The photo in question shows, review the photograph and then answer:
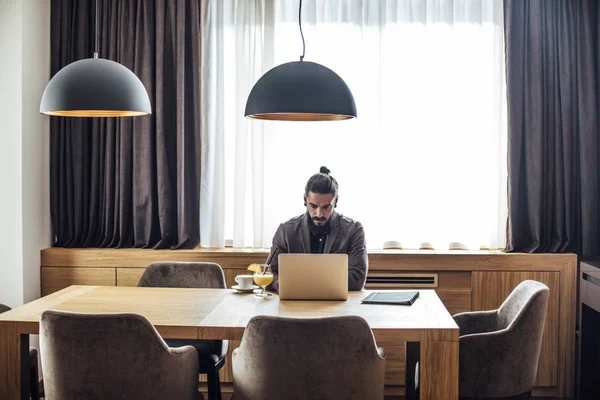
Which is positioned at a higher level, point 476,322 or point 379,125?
point 379,125

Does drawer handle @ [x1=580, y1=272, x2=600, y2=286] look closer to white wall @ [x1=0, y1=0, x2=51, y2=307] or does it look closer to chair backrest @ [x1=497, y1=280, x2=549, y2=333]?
chair backrest @ [x1=497, y1=280, x2=549, y2=333]

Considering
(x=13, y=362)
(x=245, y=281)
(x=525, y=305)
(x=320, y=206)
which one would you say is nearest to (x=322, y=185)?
(x=320, y=206)

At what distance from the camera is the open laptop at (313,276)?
3.04m

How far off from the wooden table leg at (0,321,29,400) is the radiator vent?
80.8 inches

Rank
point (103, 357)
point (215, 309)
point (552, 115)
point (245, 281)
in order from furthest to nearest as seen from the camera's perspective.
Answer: point (552, 115) < point (245, 281) < point (215, 309) < point (103, 357)

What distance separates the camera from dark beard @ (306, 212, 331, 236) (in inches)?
144

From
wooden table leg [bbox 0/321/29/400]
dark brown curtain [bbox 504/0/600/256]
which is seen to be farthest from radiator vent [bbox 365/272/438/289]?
wooden table leg [bbox 0/321/29/400]

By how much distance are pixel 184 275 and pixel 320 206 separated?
825 mm

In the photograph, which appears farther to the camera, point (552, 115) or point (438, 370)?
point (552, 115)

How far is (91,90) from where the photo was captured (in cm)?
299

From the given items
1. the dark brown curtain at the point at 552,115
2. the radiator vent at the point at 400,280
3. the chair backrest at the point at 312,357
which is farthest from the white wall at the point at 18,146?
the dark brown curtain at the point at 552,115

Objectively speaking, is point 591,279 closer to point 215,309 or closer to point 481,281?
point 481,281

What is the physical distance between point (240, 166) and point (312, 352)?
233 cm

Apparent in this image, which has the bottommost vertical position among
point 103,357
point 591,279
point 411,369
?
point 411,369
